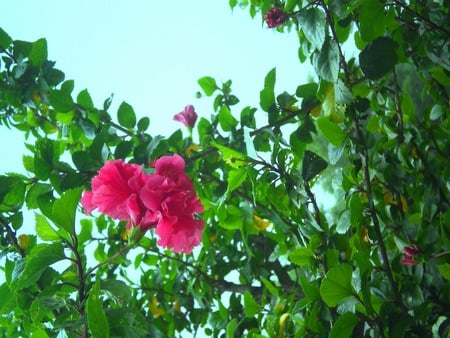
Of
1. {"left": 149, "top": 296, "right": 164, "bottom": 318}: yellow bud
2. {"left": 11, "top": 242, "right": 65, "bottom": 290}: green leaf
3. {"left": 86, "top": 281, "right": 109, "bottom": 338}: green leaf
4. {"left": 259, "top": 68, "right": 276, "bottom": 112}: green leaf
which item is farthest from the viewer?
{"left": 149, "top": 296, "right": 164, "bottom": 318}: yellow bud

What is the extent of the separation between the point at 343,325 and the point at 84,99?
1.86ft

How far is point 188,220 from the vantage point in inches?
22.3

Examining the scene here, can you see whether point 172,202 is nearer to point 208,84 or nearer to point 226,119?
point 226,119

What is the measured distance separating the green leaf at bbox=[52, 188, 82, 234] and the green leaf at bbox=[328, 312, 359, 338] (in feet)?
0.86

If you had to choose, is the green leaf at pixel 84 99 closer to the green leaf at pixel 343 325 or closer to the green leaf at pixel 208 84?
the green leaf at pixel 208 84

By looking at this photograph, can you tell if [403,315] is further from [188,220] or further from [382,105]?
[382,105]

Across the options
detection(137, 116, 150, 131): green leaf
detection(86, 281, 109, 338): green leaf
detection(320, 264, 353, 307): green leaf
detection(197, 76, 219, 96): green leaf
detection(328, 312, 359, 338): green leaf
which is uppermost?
detection(197, 76, 219, 96): green leaf

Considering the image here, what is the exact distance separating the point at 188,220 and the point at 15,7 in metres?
1.61

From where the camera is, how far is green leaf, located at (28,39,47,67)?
2.62 feet

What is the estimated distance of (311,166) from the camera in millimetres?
606

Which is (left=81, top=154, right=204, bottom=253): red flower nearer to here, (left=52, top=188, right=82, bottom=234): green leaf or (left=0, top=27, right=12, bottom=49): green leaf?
(left=52, top=188, right=82, bottom=234): green leaf

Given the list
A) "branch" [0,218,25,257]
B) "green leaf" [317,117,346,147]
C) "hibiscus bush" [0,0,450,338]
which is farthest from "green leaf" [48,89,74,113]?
"green leaf" [317,117,346,147]

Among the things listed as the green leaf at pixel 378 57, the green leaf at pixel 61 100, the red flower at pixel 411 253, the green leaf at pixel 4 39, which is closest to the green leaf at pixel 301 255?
the red flower at pixel 411 253

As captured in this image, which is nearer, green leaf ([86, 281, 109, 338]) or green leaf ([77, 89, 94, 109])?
green leaf ([86, 281, 109, 338])
